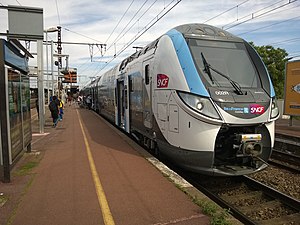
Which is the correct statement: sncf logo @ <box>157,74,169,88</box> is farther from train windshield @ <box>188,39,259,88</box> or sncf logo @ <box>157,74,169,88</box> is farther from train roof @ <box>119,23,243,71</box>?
train roof @ <box>119,23,243,71</box>

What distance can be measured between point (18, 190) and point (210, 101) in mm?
3800

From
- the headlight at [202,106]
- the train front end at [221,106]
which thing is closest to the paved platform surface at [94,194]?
the train front end at [221,106]

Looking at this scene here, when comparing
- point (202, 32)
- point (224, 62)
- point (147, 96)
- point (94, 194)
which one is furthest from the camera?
point (147, 96)

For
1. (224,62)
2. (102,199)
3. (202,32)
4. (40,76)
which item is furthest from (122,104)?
(102,199)

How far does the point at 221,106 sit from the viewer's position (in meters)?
5.17

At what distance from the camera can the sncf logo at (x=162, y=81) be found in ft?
19.5

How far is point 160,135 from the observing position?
6.43m

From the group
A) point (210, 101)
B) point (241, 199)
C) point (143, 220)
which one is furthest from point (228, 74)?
point (143, 220)

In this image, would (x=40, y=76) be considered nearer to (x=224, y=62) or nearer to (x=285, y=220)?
(x=224, y=62)

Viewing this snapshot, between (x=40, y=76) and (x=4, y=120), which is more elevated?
(x=40, y=76)

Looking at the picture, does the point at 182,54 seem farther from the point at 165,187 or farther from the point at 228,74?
the point at 165,187

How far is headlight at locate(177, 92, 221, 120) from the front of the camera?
513 centimetres

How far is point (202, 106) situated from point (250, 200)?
211 centimetres

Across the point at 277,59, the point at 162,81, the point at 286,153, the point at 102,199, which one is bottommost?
the point at 286,153
